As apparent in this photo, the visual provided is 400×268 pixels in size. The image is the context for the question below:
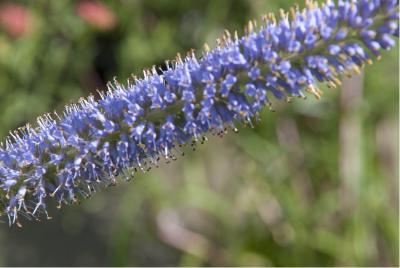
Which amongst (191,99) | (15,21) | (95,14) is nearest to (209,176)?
(95,14)

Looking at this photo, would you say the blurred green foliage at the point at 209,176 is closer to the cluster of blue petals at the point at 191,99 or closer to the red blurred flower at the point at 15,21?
the red blurred flower at the point at 15,21

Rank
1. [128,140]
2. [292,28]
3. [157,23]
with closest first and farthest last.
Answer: [292,28] → [128,140] → [157,23]

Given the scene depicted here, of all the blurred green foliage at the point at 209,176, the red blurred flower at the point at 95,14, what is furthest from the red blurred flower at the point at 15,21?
the red blurred flower at the point at 95,14

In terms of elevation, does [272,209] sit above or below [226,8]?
below

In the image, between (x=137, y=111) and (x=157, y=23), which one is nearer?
(x=137, y=111)

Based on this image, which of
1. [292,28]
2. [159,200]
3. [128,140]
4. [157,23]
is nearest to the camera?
[292,28]

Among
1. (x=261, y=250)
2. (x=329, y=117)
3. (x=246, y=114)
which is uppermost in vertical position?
(x=329, y=117)

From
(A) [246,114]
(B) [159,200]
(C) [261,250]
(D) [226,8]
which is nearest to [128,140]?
(A) [246,114]

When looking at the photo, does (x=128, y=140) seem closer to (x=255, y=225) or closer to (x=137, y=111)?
(x=137, y=111)

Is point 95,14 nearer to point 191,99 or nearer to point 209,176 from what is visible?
point 209,176
